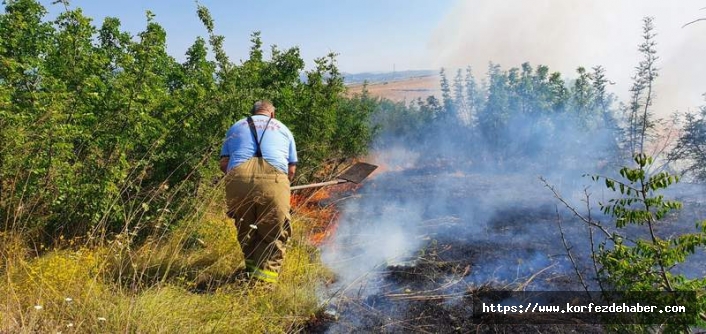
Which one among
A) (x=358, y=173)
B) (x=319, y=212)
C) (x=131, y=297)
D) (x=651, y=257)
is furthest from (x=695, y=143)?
(x=131, y=297)

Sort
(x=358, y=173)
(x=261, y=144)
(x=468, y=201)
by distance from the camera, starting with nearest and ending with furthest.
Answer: (x=261, y=144), (x=358, y=173), (x=468, y=201)

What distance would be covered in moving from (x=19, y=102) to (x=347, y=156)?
775cm

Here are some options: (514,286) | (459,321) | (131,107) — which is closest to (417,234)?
(514,286)

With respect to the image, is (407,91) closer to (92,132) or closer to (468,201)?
(468,201)

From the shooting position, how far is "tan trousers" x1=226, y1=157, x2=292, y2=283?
384 cm

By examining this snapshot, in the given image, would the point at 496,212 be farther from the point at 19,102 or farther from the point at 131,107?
the point at 19,102

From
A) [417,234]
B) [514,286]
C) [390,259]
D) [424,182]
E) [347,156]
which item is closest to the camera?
[514,286]

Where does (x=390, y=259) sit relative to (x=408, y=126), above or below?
below

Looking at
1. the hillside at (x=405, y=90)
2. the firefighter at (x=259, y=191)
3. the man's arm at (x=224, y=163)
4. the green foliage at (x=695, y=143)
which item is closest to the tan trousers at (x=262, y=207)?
the firefighter at (x=259, y=191)

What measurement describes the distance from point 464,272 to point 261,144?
2762 mm

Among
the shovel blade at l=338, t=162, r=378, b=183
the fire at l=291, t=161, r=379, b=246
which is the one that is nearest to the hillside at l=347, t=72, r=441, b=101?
the fire at l=291, t=161, r=379, b=246

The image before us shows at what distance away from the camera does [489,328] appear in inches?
143

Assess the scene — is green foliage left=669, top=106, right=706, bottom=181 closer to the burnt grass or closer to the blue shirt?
the burnt grass

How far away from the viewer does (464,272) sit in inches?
194
